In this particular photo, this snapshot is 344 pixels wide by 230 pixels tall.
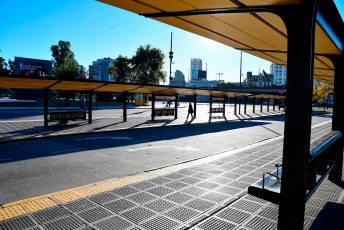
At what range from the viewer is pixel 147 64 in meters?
53.0

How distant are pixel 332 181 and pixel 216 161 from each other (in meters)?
3.24

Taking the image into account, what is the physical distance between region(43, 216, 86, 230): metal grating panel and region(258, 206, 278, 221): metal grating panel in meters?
3.03

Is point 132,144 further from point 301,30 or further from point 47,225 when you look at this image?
point 301,30

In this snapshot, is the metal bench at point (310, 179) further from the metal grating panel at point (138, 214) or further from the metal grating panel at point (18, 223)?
the metal grating panel at point (18, 223)

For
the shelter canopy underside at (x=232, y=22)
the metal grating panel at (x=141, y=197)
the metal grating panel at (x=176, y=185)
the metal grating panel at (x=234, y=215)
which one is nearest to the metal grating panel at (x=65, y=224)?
the metal grating panel at (x=141, y=197)

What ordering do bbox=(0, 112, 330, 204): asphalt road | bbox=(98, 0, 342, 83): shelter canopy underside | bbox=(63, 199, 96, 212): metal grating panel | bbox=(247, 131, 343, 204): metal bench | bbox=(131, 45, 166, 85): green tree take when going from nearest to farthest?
bbox=(98, 0, 342, 83): shelter canopy underside → bbox=(247, 131, 343, 204): metal bench → bbox=(63, 199, 96, 212): metal grating panel → bbox=(0, 112, 330, 204): asphalt road → bbox=(131, 45, 166, 85): green tree

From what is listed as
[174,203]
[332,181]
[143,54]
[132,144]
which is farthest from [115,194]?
[143,54]

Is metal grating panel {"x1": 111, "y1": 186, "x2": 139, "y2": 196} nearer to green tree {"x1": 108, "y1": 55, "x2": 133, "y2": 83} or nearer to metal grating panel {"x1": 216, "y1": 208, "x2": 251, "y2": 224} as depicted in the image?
metal grating panel {"x1": 216, "y1": 208, "x2": 251, "y2": 224}

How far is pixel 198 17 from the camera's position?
3271 millimetres

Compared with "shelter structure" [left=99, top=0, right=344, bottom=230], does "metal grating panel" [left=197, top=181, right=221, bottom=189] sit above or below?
below

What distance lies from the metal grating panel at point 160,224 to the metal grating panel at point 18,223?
178 centimetres

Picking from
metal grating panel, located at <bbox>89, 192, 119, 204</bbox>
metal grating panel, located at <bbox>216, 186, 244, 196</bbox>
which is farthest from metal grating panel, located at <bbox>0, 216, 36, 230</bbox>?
metal grating panel, located at <bbox>216, 186, 244, 196</bbox>

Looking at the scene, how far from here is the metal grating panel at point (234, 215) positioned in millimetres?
4020

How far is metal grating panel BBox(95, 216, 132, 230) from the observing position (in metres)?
3.73
